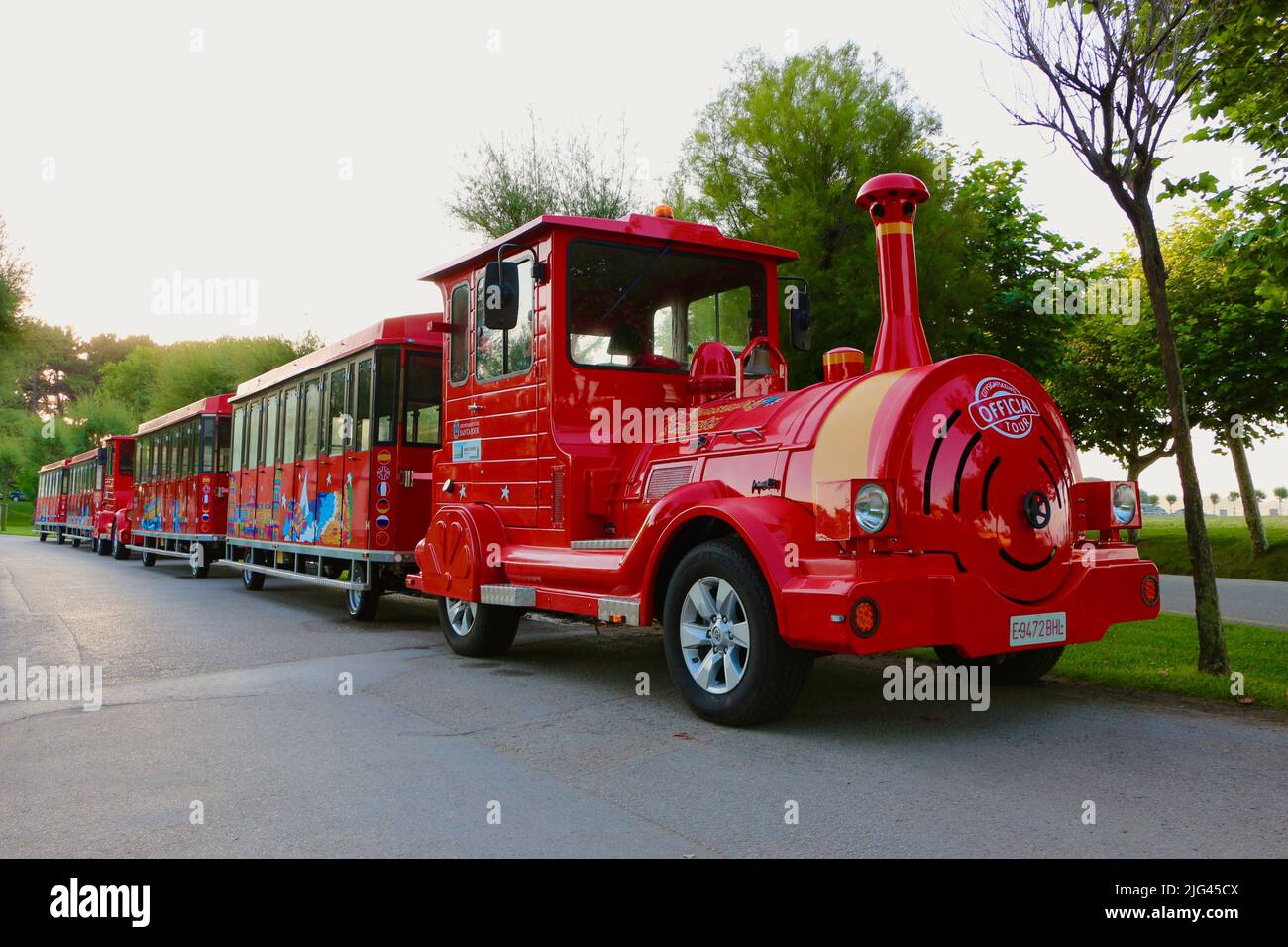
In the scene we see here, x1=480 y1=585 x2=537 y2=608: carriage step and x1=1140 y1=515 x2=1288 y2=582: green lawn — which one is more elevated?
x1=480 y1=585 x2=537 y2=608: carriage step

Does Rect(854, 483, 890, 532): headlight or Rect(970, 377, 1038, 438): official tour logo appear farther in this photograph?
Rect(970, 377, 1038, 438): official tour logo

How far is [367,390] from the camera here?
11.1 m

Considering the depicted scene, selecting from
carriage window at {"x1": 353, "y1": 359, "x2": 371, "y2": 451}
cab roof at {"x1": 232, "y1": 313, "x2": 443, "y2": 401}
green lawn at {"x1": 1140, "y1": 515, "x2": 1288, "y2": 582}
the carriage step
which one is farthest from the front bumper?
green lawn at {"x1": 1140, "y1": 515, "x2": 1288, "y2": 582}

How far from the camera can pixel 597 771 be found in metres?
4.57

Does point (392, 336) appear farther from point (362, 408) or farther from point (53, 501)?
point (53, 501)

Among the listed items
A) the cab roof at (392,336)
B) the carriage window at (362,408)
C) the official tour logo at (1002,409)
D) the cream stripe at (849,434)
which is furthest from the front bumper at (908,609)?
the carriage window at (362,408)

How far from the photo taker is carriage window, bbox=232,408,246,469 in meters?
16.0

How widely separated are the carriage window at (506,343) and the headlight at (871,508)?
325cm

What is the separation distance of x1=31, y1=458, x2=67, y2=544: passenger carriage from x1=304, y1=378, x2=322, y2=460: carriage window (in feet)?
94.4

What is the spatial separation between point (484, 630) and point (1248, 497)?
2176cm

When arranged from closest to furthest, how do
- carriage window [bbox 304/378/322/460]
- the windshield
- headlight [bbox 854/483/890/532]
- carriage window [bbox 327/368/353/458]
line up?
headlight [bbox 854/483/890/532] < the windshield < carriage window [bbox 327/368/353/458] < carriage window [bbox 304/378/322/460]

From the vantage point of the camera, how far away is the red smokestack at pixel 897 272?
5.67m

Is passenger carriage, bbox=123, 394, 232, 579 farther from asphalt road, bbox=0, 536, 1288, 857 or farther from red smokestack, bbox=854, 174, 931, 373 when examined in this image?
red smokestack, bbox=854, 174, 931, 373

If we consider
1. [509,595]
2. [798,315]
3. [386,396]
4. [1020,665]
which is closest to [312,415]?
[386,396]
